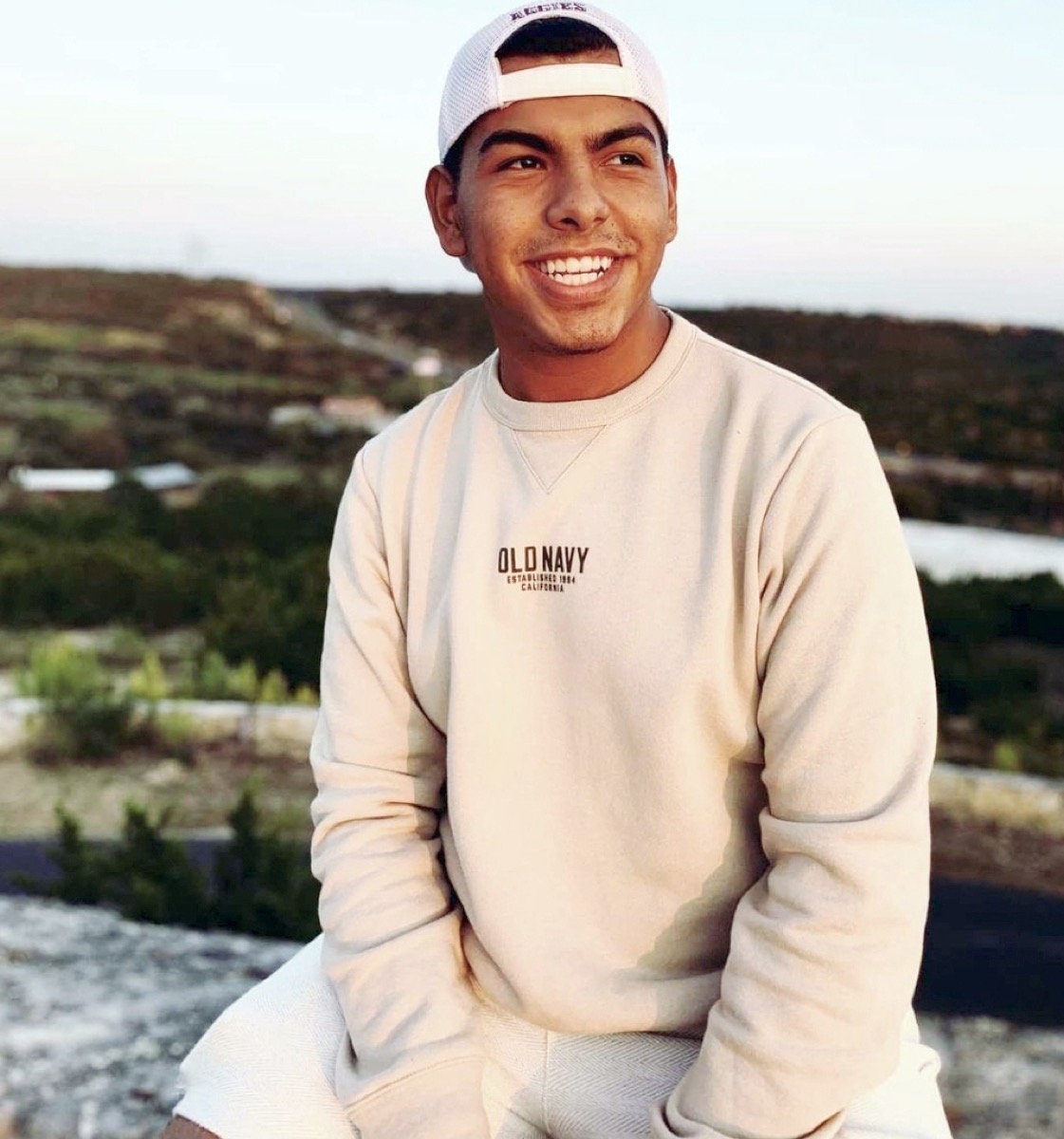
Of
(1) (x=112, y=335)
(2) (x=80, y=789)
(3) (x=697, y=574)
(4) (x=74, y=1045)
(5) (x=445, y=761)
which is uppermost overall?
(1) (x=112, y=335)

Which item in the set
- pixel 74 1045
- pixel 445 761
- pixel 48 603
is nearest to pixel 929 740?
pixel 445 761

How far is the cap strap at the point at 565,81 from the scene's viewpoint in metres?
1.58

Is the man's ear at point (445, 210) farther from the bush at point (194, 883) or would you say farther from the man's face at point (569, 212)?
the bush at point (194, 883)

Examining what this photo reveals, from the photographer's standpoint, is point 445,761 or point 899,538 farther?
point 445,761

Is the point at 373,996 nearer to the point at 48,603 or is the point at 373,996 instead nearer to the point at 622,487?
the point at 622,487

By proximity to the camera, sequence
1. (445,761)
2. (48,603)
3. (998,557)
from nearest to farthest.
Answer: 1. (445,761)
2. (48,603)
3. (998,557)

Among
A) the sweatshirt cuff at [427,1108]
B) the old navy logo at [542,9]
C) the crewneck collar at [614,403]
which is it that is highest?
the old navy logo at [542,9]

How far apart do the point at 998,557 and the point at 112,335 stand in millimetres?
44170

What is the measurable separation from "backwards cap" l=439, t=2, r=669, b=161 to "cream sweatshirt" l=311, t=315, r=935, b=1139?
296 mm

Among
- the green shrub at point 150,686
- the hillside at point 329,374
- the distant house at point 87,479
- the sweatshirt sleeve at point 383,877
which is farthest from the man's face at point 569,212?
the hillside at point 329,374

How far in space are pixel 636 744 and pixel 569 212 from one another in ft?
2.11

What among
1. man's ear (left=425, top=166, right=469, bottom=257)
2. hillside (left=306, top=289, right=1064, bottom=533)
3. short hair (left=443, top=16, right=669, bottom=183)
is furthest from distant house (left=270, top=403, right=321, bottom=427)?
short hair (left=443, top=16, right=669, bottom=183)

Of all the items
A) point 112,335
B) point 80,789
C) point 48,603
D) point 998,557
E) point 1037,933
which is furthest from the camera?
point 112,335

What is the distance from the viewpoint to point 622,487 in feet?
5.18
